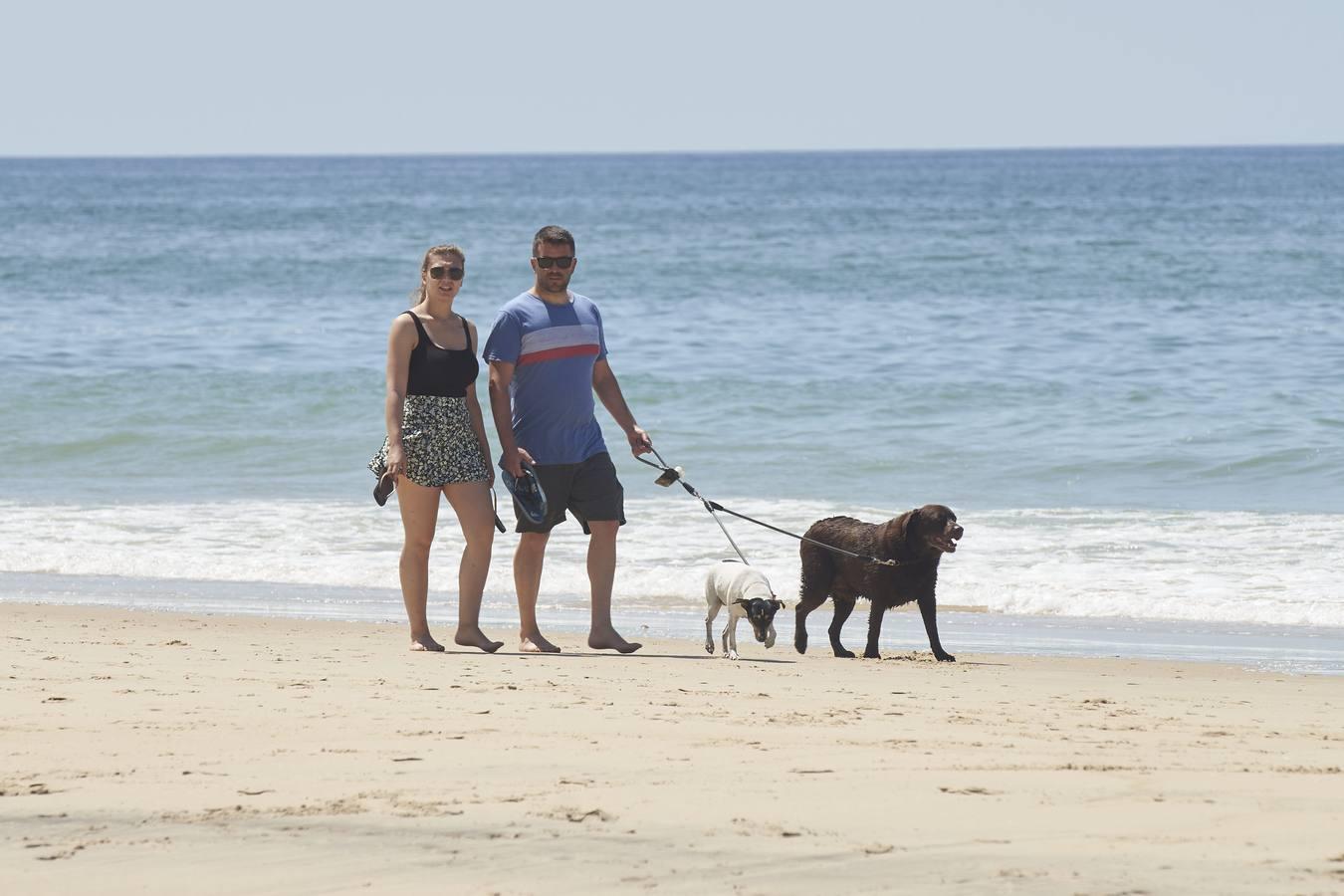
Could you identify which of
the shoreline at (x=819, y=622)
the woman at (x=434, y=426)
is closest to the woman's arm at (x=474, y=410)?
the woman at (x=434, y=426)

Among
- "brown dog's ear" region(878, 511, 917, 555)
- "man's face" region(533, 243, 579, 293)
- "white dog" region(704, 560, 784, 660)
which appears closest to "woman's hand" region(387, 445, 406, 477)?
"man's face" region(533, 243, 579, 293)

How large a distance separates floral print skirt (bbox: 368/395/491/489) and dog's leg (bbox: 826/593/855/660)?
1.83 m

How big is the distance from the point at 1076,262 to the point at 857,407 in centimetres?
1929

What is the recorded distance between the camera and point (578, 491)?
21.9 ft

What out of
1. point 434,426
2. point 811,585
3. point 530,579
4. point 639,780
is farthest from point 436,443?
point 639,780

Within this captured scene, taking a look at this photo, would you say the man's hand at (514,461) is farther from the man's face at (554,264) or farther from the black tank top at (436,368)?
the man's face at (554,264)

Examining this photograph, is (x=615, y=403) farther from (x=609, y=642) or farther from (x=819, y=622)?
(x=819, y=622)

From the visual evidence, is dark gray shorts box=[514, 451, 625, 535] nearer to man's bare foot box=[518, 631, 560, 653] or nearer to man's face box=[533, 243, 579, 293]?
man's bare foot box=[518, 631, 560, 653]

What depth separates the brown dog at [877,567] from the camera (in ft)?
22.8

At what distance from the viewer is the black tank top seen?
20.8 feet

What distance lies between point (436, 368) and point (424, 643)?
1.17m

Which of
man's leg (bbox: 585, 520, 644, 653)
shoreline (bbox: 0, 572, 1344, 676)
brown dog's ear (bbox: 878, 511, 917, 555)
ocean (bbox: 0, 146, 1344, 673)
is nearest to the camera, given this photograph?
man's leg (bbox: 585, 520, 644, 653)

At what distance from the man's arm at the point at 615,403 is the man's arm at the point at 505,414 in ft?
1.35

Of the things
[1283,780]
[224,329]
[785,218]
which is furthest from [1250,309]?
[785,218]
